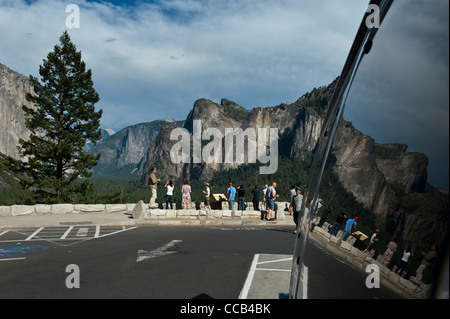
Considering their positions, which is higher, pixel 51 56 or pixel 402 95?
pixel 51 56

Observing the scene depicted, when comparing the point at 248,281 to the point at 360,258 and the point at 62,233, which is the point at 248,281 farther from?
the point at 62,233

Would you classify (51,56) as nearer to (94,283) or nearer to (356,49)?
(94,283)

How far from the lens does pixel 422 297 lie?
2.88 ft

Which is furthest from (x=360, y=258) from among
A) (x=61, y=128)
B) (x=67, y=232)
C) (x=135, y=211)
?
(x=61, y=128)

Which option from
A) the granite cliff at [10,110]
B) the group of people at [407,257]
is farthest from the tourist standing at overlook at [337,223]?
the granite cliff at [10,110]

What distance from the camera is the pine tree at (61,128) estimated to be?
33.2 meters

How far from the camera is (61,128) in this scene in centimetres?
3409

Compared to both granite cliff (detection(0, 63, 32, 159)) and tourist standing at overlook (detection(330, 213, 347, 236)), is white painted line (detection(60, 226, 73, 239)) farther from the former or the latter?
granite cliff (detection(0, 63, 32, 159))

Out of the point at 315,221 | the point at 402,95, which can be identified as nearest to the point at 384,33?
the point at 402,95

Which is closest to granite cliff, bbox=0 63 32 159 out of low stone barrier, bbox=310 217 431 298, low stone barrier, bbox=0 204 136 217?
low stone barrier, bbox=0 204 136 217

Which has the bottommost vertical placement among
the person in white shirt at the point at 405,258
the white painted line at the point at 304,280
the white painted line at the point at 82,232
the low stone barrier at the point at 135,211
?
the white painted line at the point at 82,232

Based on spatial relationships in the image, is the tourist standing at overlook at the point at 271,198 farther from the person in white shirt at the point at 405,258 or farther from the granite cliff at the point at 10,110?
the granite cliff at the point at 10,110

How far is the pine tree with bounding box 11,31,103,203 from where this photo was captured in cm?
3325
